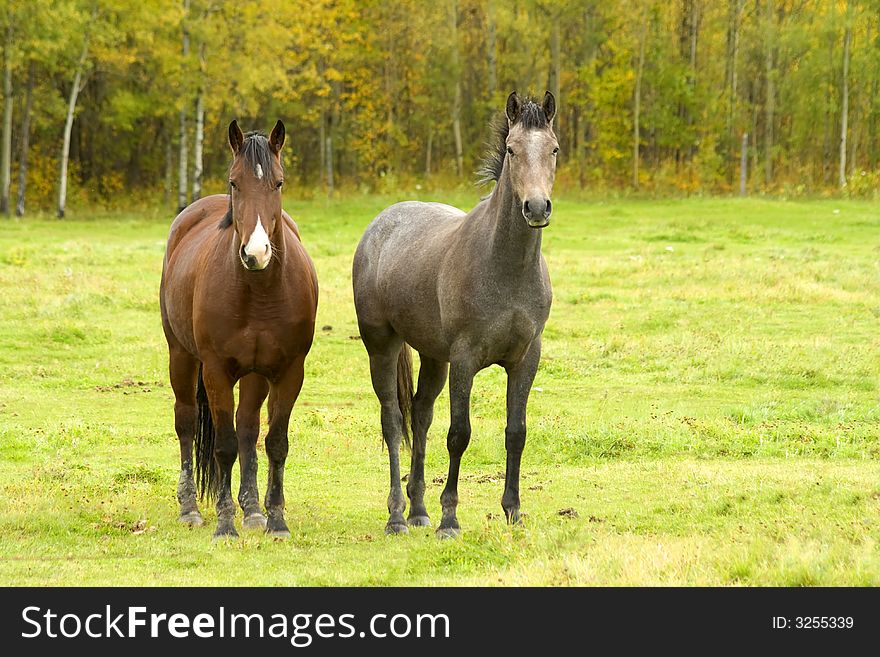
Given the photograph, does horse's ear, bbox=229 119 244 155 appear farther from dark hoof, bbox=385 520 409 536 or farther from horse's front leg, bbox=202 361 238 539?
dark hoof, bbox=385 520 409 536

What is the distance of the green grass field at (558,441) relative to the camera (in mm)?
6676

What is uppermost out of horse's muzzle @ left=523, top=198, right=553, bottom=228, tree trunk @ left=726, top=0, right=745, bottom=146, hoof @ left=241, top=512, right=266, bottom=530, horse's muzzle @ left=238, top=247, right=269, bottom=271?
tree trunk @ left=726, top=0, right=745, bottom=146

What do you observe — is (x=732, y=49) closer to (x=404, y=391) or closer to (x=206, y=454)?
(x=404, y=391)

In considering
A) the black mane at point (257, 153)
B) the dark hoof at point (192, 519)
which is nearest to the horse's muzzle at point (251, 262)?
the black mane at point (257, 153)

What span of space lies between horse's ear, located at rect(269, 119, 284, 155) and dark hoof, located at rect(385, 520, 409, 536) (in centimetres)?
272

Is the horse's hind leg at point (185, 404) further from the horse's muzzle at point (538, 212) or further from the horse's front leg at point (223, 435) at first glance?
the horse's muzzle at point (538, 212)

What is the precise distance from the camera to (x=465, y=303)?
24.3ft

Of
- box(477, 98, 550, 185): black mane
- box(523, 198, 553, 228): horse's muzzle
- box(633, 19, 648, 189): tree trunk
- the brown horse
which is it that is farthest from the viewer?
box(633, 19, 648, 189): tree trunk

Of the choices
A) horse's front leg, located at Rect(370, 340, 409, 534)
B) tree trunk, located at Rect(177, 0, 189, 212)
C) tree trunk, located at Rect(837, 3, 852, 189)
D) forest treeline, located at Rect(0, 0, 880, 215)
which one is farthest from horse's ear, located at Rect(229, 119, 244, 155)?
tree trunk, located at Rect(837, 3, 852, 189)

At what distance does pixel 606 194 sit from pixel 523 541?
34.3 meters

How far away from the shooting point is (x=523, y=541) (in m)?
6.91

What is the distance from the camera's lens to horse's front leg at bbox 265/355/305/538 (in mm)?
7887

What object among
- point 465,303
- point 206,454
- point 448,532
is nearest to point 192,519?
point 206,454
